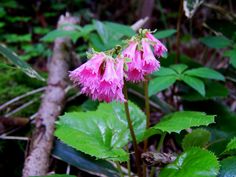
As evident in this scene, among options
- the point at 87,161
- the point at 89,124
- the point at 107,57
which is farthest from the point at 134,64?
the point at 87,161

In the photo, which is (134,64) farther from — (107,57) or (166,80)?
(166,80)

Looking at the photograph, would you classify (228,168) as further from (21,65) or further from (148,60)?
(21,65)

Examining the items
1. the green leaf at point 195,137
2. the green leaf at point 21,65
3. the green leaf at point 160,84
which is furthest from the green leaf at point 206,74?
the green leaf at point 21,65

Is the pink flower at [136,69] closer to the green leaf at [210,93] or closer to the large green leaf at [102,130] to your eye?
the large green leaf at [102,130]

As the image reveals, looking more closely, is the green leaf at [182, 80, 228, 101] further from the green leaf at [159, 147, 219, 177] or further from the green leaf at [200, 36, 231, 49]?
the green leaf at [159, 147, 219, 177]

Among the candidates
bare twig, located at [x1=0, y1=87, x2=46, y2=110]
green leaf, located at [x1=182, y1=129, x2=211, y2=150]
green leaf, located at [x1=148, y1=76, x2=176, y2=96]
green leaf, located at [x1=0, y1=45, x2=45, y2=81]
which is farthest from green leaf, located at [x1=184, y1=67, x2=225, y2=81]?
bare twig, located at [x1=0, y1=87, x2=46, y2=110]
